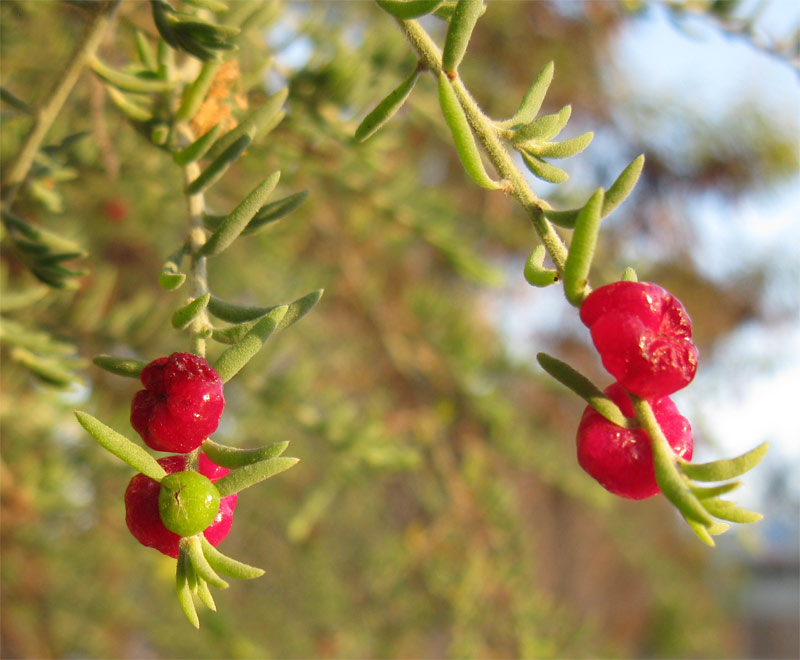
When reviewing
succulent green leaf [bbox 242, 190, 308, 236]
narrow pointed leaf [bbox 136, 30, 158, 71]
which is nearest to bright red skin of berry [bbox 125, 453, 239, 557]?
succulent green leaf [bbox 242, 190, 308, 236]

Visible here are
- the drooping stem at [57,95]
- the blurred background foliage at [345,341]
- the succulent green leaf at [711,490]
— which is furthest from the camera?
the blurred background foliage at [345,341]

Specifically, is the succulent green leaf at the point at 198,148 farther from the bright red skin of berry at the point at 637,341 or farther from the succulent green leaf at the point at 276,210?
the bright red skin of berry at the point at 637,341

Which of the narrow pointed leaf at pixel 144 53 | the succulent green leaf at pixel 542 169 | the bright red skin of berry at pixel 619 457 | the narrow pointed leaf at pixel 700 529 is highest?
the succulent green leaf at pixel 542 169

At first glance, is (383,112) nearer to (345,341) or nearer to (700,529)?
(700,529)

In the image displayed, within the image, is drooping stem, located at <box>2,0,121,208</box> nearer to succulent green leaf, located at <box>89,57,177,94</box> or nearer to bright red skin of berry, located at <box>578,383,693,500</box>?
succulent green leaf, located at <box>89,57,177,94</box>

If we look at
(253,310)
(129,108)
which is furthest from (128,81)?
(253,310)

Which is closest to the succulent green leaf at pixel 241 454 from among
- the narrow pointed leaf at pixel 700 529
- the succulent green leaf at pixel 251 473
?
the succulent green leaf at pixel 251 473
